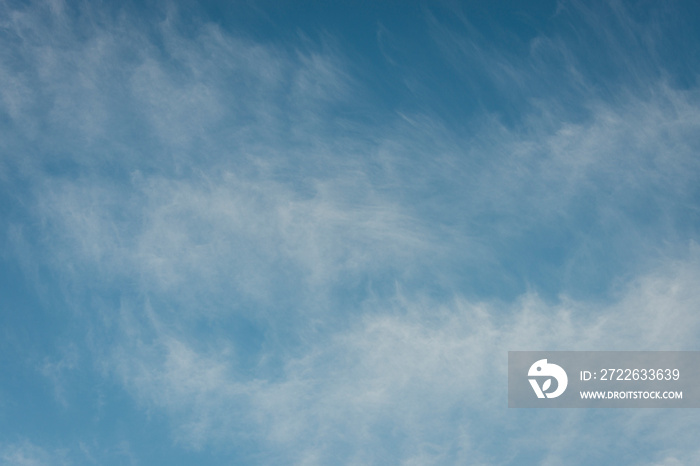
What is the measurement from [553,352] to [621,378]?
20.2 ft

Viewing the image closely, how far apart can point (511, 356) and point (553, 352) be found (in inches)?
153

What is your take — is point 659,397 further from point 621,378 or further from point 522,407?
point 522,407

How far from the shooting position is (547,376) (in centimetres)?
7756

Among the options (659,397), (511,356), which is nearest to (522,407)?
(511,356)

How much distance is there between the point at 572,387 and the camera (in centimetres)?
7644

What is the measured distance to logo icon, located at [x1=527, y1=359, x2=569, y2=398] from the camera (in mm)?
76812

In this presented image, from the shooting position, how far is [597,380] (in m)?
76.6

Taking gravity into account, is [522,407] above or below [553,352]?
below

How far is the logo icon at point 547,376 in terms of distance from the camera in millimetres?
76812

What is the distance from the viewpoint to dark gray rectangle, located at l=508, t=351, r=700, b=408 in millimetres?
75438

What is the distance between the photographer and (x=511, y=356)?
7775cm

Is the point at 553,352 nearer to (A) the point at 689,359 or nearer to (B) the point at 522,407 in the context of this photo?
(B) the point at 522,407

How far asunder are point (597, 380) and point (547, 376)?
4.28 metres

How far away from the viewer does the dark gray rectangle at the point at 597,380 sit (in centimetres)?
7544
